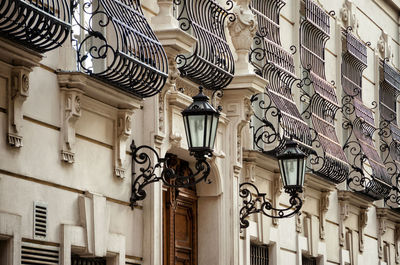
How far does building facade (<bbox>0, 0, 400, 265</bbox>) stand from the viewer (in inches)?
450

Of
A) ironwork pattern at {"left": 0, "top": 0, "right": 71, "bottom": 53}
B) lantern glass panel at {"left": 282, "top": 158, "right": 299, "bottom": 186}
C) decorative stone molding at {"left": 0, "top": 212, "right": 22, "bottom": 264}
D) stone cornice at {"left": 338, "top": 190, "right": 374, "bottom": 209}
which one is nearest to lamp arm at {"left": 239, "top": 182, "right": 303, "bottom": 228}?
lantern glass panel at {"left": 282, "top": 158, "right": 299, "bottom": 186}

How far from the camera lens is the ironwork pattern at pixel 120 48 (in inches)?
489

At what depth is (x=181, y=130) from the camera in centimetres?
1462

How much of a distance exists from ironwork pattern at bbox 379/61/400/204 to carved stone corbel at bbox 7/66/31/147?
13569 millimetres

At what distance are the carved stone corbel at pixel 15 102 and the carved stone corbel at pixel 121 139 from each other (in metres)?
2.03

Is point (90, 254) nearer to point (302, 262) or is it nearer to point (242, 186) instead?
point (242, 186)

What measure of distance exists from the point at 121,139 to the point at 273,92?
4.93m

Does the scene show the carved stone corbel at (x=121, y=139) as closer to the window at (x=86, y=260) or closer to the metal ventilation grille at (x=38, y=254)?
the window at (x=86, y=260)

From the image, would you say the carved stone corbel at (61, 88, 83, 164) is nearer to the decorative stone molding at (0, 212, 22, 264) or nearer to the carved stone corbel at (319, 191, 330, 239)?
the decorative stone molding at (0, 212, 22, 264)

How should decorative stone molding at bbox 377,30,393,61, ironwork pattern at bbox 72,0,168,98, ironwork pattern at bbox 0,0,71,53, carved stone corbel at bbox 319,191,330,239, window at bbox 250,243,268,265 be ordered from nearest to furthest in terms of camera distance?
ironwork pattern at bbox 0,0,71,53
ironwork pattern at bbox 72,0,168,98
window at bbox 250,243,268,265
carved stone corbel at bbox 319,191,330,239
decorative stone molding at bbox 377,30,393,61

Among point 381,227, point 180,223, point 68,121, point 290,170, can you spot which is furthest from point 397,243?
point 68,121

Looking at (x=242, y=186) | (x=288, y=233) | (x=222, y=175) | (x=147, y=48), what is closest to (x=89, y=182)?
(x=147, y=48)

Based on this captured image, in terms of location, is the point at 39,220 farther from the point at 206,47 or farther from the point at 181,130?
the point at 206,47

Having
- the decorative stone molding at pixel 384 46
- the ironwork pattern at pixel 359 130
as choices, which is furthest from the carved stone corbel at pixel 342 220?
the decorative stone molding at pixel 384 46
